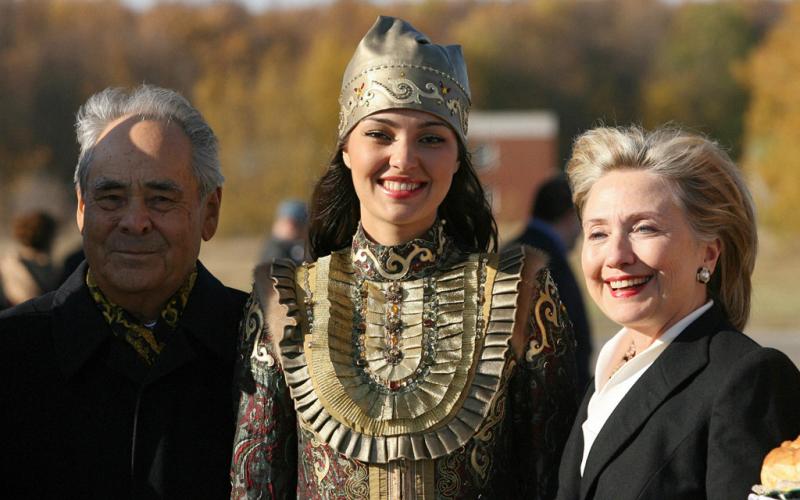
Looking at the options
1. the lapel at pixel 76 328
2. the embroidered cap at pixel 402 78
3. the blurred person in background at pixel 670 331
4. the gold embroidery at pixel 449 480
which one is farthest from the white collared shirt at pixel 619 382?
the lapel at pixel 76 328

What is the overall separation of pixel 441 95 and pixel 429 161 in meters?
0.19

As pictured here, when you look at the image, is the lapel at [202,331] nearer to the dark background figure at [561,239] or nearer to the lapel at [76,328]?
the lapel at [76,328]

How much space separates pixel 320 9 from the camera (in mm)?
41125

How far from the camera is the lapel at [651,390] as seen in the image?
9.13ft

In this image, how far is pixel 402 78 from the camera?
3266 mm

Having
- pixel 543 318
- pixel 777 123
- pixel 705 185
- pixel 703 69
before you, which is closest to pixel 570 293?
pixel 543 318

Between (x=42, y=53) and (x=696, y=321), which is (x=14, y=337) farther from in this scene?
(x=42, y=53)

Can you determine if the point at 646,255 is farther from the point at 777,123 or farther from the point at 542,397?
the point at 777,123

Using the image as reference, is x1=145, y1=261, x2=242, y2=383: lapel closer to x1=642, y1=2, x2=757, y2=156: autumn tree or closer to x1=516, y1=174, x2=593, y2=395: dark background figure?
x1=516, y1=174, x2=593, y2=395: dark background figure

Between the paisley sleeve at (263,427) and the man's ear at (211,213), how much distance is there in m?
0.44

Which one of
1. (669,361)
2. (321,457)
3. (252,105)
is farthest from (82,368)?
(252,105)

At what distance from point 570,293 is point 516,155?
27.7 meters

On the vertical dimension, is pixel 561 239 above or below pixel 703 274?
above

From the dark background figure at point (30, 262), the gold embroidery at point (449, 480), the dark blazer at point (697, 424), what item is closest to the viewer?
the dark blazer at point (697, 424)
